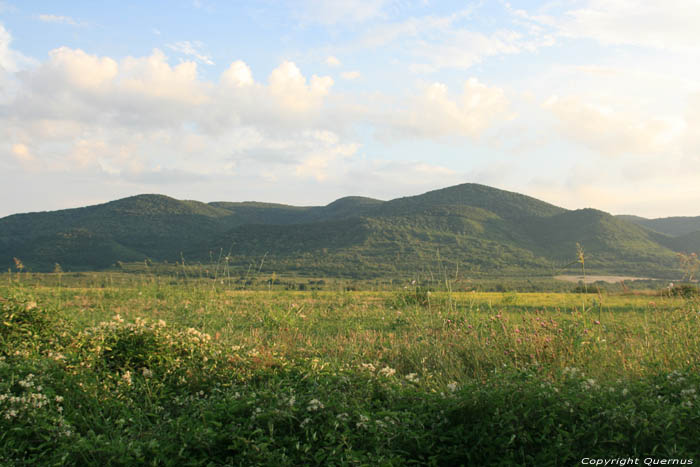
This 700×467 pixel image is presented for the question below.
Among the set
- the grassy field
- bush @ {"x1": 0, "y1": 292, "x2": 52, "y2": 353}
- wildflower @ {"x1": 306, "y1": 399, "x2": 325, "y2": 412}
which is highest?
bush @ {"x1": 0, "y1": 292, "x2": 52, "y2": 353}

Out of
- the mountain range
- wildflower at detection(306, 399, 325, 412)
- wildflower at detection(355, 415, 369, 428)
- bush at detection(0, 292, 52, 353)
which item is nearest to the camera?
wildflower at detection(355, 415, 369, 428)

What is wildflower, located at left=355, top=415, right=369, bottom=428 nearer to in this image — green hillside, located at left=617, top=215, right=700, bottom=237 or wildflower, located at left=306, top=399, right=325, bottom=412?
wildflower, located at left=306, top=399, right=325, bottom=412

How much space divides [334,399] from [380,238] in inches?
3653

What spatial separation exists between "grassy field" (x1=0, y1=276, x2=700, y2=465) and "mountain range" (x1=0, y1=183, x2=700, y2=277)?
64.2m

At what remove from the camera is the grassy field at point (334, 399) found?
3.23m

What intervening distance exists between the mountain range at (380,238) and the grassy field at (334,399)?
64.2m

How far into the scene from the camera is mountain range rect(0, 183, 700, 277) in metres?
81.2

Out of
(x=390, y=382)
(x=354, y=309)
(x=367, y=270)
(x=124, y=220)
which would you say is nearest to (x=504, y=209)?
(x=367, y=270)

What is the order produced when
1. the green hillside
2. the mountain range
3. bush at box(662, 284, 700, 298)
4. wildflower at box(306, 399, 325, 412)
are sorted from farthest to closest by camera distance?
the green hillside → the mountain range → bush at box(662, 284, 700, 298) → wildflower at box(306, 399, 325, 412)

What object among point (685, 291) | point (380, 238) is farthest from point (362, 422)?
point (380, 238)

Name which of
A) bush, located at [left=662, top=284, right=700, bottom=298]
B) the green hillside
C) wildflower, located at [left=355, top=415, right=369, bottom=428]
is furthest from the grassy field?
the green hillside

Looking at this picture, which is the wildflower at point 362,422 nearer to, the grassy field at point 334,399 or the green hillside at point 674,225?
the grassy field at point 334,399

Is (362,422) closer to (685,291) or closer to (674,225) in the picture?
(685,291)

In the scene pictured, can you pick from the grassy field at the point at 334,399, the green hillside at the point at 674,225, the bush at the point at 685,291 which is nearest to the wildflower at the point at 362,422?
the grassy field at the point at 334,399
